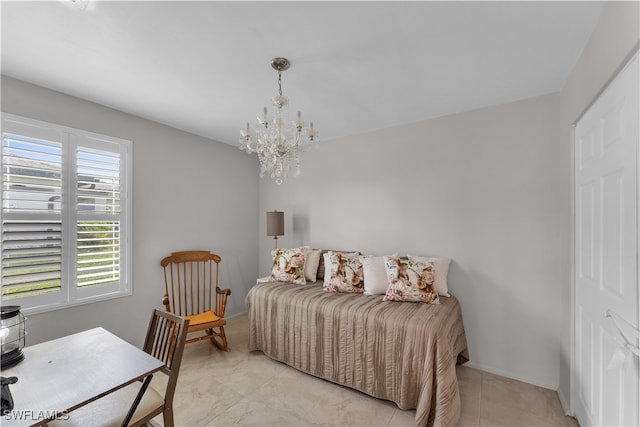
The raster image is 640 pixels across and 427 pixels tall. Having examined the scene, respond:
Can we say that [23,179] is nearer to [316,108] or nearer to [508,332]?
[316,108]

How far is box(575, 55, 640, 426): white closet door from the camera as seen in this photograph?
1.23 m

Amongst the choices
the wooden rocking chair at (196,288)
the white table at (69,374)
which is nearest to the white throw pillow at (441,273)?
the wooden rocking chair at (196,288)

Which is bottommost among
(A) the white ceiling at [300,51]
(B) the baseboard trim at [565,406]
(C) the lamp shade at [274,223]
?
(B) the baseboard trim at [565,406]

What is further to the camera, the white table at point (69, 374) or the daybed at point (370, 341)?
the daybed at point (370, 341)

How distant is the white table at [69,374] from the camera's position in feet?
→ 3.40

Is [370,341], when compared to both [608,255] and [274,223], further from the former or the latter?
[274,223]

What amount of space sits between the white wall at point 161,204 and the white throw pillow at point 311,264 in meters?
1.30

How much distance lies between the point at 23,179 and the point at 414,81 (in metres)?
3.32

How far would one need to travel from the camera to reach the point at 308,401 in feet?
7.23

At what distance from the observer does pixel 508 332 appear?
2.53 meters

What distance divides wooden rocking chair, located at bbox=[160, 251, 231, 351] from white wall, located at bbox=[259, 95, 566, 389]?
6.09 ft

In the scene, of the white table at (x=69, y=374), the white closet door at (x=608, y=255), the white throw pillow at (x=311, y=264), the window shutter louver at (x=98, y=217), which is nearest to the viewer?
the white table at (x=69, y=374)

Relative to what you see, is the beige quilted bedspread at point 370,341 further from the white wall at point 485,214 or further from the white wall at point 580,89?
the white wall at point 580,89

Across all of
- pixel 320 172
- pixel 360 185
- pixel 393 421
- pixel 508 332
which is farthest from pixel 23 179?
pixel 508 332
